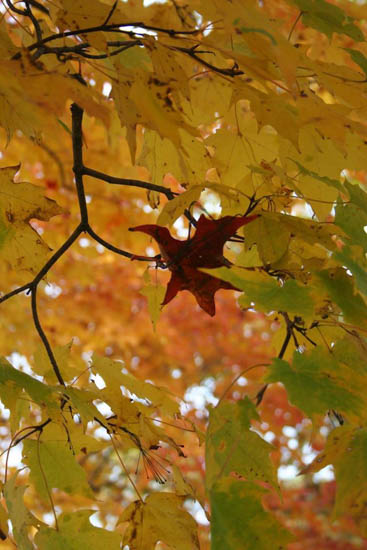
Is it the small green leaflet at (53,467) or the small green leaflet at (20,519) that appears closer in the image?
the small green leaflet at (20,519)

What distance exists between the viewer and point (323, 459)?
2.40ft

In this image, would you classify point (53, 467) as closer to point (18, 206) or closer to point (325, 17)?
point (18, 206)

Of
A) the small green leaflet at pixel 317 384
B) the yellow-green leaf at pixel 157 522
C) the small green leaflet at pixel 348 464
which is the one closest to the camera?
the small green leaflet at pixel 317 384

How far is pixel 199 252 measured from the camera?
79 centimetres

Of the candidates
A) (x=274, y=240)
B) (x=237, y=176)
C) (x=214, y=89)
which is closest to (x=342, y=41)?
(x=214, y=89)

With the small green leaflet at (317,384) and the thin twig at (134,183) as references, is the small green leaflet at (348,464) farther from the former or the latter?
the thin twig at (134,183)

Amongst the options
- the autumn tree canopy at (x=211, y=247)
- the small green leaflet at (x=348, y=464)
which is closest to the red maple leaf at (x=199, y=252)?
the autumn tree canopy at (x=211, y=247)

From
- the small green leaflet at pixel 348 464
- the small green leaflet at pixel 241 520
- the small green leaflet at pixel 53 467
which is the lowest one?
the small green leaflet at pixel 241 520

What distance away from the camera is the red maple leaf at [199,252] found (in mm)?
779

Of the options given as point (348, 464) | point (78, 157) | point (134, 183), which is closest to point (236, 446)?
point (348, 464)

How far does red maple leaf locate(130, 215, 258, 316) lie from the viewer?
78 centimetres

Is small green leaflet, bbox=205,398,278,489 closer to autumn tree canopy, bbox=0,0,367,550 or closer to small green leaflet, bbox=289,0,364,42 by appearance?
autumn tree canopy, bbox=0,0,367,550

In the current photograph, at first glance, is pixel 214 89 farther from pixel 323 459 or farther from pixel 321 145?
pixel 323 459

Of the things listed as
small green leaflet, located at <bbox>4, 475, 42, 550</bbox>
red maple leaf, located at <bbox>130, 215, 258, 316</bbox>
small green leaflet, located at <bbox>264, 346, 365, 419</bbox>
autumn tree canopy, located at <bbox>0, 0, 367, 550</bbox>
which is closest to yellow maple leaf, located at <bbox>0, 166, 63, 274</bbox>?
autumn tree canopy, located at <bbox>0, 0, 367, 550</bbox>
